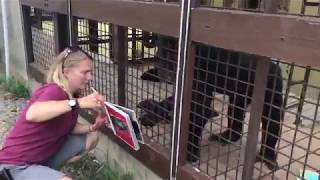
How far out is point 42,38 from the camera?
5.63 m

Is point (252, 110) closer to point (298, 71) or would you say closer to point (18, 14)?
point (298, 71)

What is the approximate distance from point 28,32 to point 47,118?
144 inches

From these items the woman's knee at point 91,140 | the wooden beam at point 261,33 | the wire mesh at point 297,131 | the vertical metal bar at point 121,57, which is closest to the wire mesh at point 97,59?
the vertical metal bar at point 121,57

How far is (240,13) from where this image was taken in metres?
2.10

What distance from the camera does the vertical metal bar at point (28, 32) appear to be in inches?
222

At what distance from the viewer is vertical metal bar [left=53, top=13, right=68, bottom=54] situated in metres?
4.55

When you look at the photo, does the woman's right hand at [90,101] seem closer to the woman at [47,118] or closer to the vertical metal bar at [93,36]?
the woman at [47,118]

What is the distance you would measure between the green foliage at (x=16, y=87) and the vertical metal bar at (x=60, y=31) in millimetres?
1617

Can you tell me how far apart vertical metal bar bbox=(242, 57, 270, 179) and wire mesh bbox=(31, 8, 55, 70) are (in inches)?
142

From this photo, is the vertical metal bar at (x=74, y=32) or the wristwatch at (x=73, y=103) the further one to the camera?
the vertical metal bar at (x=74, y=32)

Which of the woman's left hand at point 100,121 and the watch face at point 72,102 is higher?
the watch face at point 72,102

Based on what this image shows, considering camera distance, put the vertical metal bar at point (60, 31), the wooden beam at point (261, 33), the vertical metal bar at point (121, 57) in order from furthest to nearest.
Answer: the vertical metal bar at point (60, 31), the vertical metal bar at point (121, 57), the wooden beam at point (261, 33)

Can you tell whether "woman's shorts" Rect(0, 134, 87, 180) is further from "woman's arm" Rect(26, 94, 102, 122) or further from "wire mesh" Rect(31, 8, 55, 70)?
"wire mesh" Rect(31, 8, 55, 70)

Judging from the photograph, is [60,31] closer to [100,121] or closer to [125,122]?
[100,121]
